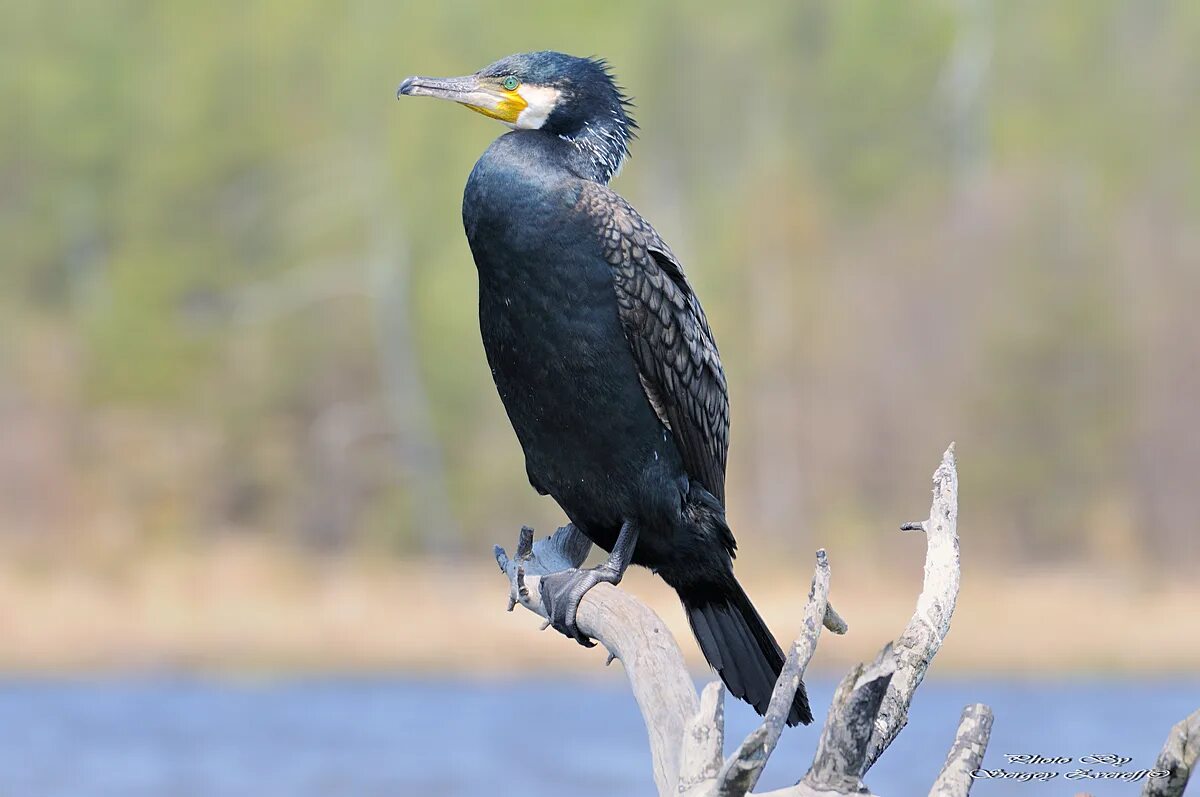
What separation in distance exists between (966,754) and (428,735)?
10045 millimetres

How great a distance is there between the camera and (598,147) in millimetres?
3500

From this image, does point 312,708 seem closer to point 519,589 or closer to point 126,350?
point 126,350

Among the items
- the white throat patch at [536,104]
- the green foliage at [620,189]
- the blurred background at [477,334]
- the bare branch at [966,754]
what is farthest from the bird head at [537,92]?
the green foliage at [620,189]

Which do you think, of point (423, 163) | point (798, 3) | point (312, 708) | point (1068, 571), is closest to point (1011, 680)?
point (1068, 571)

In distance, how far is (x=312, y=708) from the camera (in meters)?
13.5

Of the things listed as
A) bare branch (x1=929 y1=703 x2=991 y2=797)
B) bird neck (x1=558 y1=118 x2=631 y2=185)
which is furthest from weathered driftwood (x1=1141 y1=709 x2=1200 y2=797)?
bird neck (x1=558 y1=118 x2=631 y2=185)

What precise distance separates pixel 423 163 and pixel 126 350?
385cm

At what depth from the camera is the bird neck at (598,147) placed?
11.3ft

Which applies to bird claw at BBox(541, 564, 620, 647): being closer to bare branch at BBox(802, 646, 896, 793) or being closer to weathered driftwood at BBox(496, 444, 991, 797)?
weathered driftwood at BBox(496, 444, 991, 797)

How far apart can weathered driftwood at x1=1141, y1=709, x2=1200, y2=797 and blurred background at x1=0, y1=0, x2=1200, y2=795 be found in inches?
444

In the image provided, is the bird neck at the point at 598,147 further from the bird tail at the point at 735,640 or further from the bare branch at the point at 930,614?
the bare branch at the point at 930,614

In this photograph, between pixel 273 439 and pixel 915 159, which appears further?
pixel 915 159

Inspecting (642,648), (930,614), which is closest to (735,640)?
(642,648)

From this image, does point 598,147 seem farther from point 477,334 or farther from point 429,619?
point 477,334
